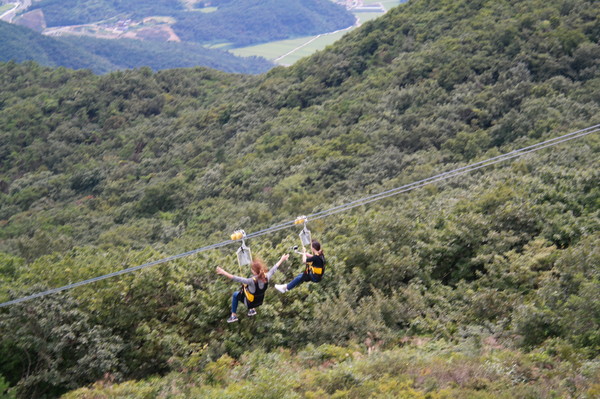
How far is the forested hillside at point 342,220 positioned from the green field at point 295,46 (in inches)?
4170

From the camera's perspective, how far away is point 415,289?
15.9 meters

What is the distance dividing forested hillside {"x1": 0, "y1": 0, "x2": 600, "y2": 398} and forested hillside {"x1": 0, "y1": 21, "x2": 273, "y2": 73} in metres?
93.1

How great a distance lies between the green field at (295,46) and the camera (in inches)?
6762

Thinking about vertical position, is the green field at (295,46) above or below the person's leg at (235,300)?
below

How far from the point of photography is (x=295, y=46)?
188 metres

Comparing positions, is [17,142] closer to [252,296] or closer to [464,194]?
[464,194]

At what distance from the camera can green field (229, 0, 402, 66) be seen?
563ft

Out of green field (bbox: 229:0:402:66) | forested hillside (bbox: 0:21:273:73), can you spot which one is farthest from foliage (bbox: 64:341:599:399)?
green field (bbox: 229:0:402:66)

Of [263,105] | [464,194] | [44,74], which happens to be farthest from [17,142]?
[464,194]

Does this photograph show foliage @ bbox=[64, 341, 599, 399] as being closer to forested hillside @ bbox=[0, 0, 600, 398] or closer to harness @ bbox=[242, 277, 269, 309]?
forested hillside @ bbox=[0, 0, 600, 398]

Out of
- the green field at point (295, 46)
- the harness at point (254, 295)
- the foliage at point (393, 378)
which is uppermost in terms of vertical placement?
the harness at point (254, 295)

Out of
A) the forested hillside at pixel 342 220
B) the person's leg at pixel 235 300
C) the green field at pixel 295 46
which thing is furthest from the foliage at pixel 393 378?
the green field at pixel 295 46

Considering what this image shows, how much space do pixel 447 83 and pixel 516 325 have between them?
34.6 metres

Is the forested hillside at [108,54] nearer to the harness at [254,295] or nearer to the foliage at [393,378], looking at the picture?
the foliage at [393,378]
